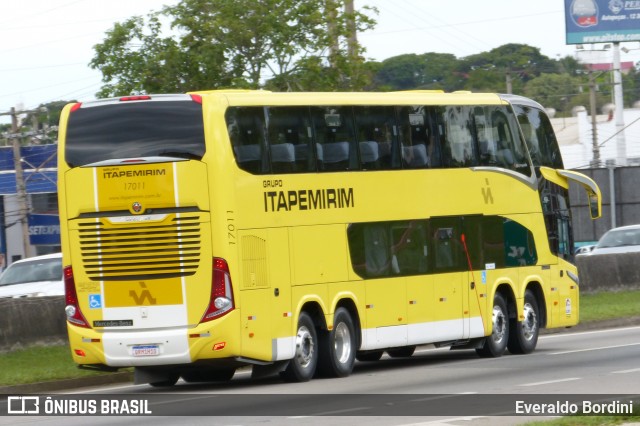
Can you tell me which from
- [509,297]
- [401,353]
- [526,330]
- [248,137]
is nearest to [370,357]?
[401,353]

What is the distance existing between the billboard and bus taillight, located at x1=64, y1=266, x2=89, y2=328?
70.9 metres

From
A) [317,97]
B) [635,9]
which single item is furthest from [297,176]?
[635,9]

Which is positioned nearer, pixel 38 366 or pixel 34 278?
pixel 38 366

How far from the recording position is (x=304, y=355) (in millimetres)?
18969

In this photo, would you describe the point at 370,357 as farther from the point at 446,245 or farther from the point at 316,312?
the point at 316,312

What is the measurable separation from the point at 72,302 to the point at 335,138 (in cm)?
435

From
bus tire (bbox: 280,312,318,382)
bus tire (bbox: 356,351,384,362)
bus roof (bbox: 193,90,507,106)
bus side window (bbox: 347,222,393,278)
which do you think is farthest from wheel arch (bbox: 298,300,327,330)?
bus tire (bbox: 356,351,384,362)

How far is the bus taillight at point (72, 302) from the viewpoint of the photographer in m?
18.1

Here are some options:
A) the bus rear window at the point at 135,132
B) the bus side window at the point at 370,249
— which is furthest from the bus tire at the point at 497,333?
the bus rear window at the point at 135,132

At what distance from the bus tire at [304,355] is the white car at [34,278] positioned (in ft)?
32.7

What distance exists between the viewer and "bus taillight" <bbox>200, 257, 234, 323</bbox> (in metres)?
17.4

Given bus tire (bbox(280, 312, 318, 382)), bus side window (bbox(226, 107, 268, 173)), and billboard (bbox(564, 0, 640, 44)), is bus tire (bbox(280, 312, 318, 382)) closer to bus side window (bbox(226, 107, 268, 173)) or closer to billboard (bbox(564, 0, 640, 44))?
bus side window (bbox(226, 107, 268, 173))

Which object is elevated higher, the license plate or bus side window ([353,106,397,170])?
bus side window ([353,106,397,170])

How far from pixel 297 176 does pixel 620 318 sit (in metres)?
13.2
